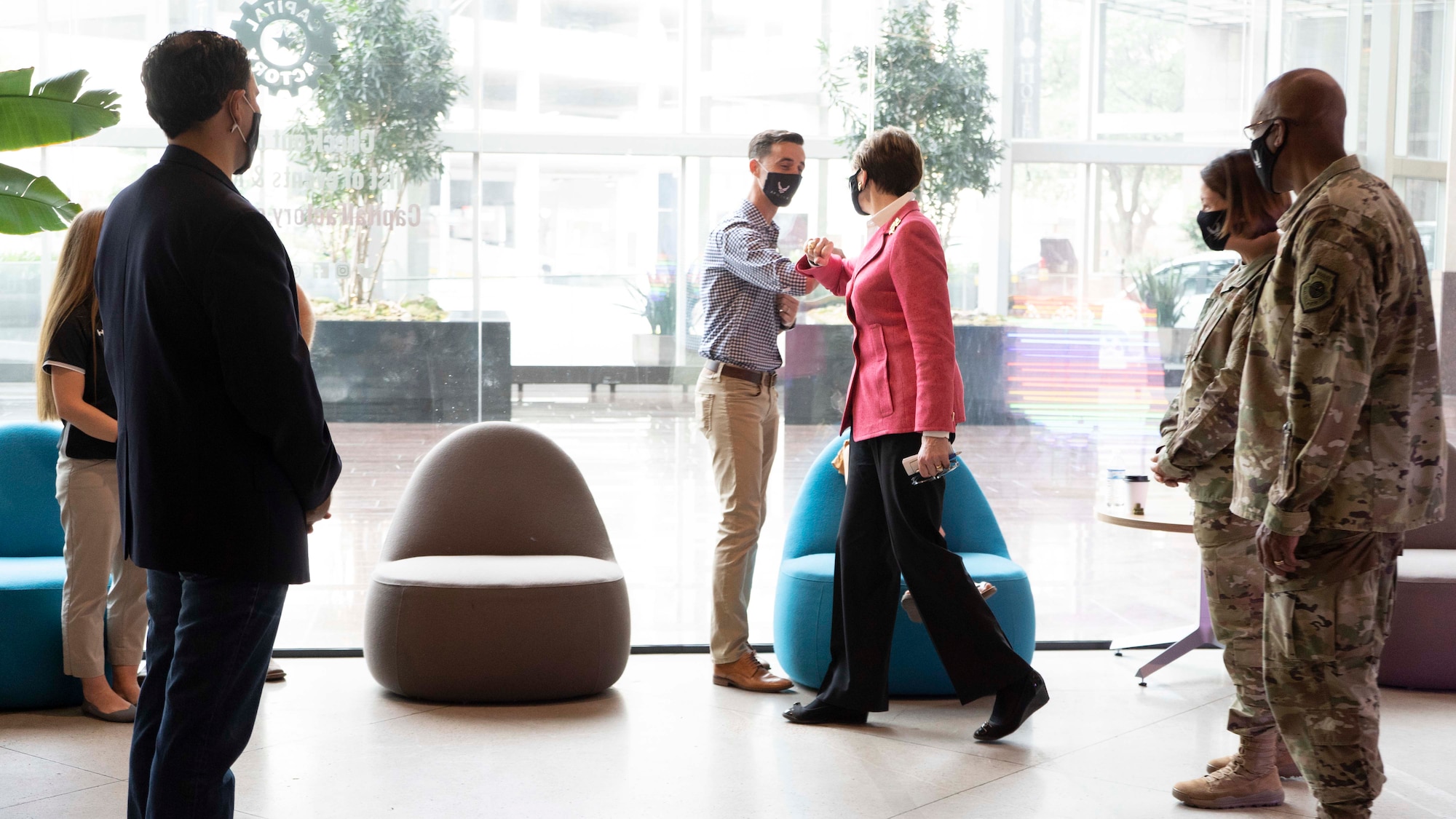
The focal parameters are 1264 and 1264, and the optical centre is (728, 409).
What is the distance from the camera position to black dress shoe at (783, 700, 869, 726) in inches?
145

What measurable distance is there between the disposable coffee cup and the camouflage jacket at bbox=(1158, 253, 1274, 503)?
124 cm

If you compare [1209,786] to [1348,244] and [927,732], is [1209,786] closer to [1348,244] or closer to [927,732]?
[927,732]

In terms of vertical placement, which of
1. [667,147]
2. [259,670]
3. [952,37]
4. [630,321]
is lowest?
[259,670]

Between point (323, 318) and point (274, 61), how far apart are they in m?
1.02

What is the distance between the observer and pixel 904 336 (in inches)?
136

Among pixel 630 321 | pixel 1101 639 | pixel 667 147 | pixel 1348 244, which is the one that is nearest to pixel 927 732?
pixel 1101 639

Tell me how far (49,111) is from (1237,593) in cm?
375

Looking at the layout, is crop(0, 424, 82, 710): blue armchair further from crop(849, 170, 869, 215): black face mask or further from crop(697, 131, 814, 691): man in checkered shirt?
crop(849, 170, 869, 215): black face mask

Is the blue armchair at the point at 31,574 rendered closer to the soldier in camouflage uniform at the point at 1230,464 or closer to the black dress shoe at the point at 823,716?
the black dress shoe at the point at 823,716

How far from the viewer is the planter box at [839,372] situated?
537 centimetres

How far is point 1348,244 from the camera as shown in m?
2.25


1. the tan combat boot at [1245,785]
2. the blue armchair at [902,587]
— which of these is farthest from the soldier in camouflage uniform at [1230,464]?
the blue armchair at [902,587]

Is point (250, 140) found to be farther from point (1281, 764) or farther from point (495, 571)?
point (1281, 764)

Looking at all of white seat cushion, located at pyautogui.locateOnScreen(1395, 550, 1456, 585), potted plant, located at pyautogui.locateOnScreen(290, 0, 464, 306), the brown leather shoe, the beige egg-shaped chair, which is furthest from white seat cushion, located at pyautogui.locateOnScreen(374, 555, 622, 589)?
white seat cushion, located at pyautogui.locateOnScreen(1395, 550, 1456, 585)
